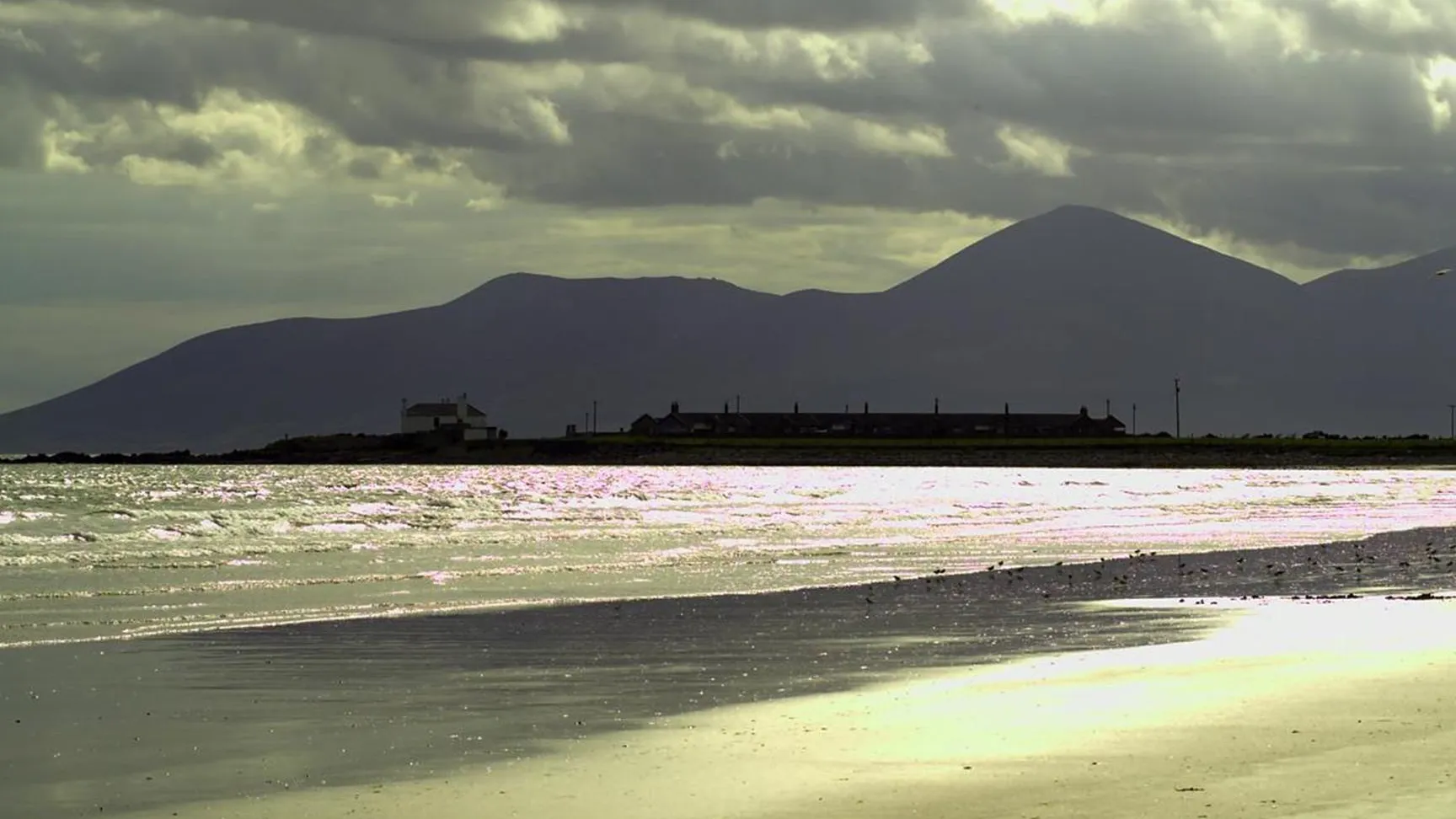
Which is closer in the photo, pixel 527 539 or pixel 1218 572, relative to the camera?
pixel 1218 572

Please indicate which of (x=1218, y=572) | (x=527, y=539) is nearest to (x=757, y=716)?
(x=1218, y=572)

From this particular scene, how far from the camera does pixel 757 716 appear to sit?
18.3 meters

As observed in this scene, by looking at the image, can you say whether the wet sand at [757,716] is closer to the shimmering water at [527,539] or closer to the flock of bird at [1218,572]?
the flock of bird at [1218,572]

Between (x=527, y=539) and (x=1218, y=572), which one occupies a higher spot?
(x=527, y=539)

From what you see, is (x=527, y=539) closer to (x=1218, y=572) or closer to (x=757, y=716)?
(x=1218, y=572)

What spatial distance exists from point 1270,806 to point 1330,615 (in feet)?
47.9

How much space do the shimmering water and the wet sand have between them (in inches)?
220

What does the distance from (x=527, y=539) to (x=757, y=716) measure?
35743 millimetres

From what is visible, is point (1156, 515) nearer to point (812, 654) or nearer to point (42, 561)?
point (42, 561)

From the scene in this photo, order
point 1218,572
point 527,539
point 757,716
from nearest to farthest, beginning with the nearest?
point 757,716, point 1218,572, point 527,539

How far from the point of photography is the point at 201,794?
14844mm

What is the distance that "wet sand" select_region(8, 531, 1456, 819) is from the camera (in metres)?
14.6

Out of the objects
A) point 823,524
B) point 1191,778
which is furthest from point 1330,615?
point 823,524

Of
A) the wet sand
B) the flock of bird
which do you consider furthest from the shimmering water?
the wet sand
